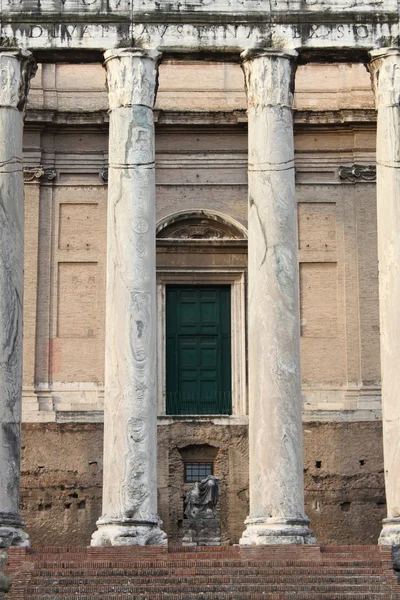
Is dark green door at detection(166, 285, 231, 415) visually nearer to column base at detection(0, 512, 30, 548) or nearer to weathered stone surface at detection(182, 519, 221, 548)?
weathered stone surface at detection(182, 519, 221, 548)

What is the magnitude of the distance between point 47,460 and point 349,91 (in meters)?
11.1

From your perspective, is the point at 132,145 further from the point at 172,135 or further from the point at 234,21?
the point at 172,135

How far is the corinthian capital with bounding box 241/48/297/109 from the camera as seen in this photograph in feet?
98.6

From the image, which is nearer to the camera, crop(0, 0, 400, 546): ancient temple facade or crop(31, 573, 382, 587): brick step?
crop(31, 573, 382, 587): brick step

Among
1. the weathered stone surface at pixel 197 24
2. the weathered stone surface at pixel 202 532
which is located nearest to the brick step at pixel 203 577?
the weathered stone surface at pixel 202 532

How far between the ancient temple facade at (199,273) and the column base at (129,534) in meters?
0.04

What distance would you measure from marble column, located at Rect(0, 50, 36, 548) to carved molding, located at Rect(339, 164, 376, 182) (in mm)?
8282

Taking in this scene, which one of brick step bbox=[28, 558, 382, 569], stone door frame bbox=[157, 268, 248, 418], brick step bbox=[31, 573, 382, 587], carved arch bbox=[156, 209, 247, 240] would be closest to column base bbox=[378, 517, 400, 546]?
brick step bbox=[28, 558, 382, 569]

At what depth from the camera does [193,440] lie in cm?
3356

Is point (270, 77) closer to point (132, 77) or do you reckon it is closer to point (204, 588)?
point (132, 77)

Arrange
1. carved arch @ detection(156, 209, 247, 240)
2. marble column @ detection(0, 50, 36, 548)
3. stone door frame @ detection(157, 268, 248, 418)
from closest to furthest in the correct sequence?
marble column @ detection(0, 50, 36, 548)
stone door frame @ detection(157, 268, 248, 418)
carved arch @ detection(156, 209, 247, 240)

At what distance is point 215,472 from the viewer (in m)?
33.5

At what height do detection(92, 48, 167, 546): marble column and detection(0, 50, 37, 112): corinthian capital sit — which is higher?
detection(0, 50, 37, 112): corinthian capital

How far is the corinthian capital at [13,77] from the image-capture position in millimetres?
29906
